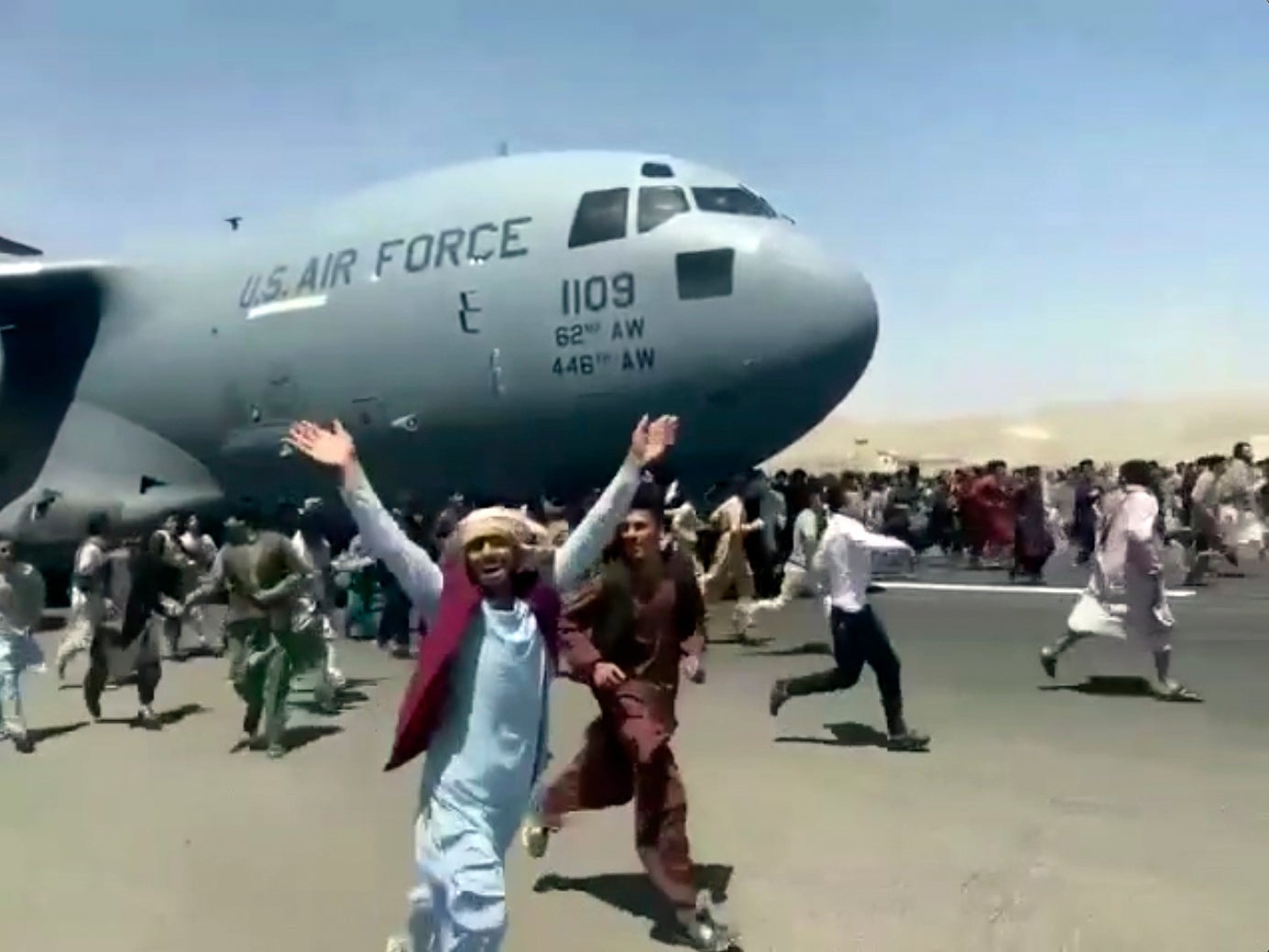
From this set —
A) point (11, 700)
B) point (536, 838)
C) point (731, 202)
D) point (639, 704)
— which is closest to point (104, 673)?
point (11, 700)

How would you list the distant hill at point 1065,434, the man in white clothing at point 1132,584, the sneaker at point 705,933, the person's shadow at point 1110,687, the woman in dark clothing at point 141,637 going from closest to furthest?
the sneaker at point 705,933 < the man in white clothing at point 1132,584 < the woman in dark clothing at point 141,637 < the person's shadow at point 1110,687 < the distant hill at point 1065,434

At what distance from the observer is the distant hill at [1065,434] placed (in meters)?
105

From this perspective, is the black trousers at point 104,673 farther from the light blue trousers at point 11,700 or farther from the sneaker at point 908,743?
the sneaker at point 908,743

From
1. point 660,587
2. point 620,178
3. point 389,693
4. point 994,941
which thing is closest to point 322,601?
point 389,693

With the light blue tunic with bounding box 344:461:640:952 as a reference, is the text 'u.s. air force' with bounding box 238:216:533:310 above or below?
above

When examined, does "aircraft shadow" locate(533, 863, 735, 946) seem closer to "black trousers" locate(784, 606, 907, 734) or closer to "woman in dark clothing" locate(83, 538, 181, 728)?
"black trousers" locate(784, 606, 907, 734)

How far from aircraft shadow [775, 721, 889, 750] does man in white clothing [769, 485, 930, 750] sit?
173mm

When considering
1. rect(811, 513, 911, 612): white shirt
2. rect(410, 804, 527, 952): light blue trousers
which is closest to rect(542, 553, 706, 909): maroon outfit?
rect(410, 804, 527, 952): light blue trousers

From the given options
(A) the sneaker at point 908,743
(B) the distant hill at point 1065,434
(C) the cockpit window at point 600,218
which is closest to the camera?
(A) the sneaker at point 908,743

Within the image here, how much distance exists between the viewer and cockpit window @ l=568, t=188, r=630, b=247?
13.7 m

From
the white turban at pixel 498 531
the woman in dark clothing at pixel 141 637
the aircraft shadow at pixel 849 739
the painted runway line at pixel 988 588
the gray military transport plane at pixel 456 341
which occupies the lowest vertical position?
the painted runway line at pixel 988 588

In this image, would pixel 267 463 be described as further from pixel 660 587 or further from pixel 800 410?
pixel 660 587

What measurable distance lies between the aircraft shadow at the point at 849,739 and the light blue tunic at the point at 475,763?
470 centimetres

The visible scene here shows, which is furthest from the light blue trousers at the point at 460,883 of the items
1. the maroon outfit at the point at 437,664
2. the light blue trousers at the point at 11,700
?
the light blue trousers at the point at 11,700
